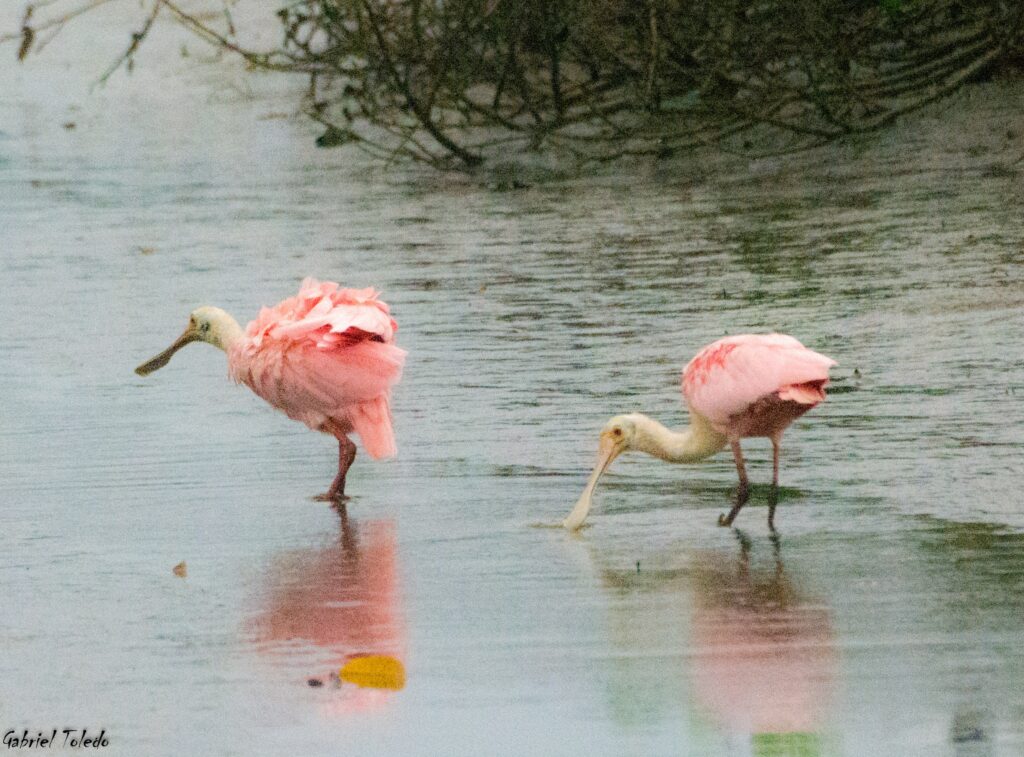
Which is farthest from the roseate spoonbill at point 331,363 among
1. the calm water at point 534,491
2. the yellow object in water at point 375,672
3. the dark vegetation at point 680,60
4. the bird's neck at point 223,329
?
the dark vegetation at point 680,60

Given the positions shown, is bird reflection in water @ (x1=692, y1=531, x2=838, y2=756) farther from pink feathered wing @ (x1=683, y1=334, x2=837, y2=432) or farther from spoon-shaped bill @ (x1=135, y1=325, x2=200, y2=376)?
spoon-shaped bill @ (x1=135, y1=325, x2=200, y2=376)

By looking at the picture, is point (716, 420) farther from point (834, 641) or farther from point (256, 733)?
point (256, 733)

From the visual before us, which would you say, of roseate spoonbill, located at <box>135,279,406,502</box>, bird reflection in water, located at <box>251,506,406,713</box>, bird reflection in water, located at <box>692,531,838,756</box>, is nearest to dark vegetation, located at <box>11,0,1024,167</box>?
roseate spoonbill, located at <box>135,279,406,502</box>

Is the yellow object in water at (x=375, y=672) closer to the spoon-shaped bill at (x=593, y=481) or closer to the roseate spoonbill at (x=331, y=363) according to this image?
the spoon-shaped bill at (x=593, y=481)

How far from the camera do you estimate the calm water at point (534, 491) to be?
5.49 metres

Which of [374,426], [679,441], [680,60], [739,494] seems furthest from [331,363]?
[680,60]

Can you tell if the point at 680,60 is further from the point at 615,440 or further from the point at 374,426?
the point at 615,440

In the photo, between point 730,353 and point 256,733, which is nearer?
point 256,733

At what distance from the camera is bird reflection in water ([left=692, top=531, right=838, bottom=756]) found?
524cm

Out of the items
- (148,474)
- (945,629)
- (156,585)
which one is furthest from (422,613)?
(148,474)

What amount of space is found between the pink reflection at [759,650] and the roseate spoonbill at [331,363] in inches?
66.5

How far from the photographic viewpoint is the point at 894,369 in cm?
946

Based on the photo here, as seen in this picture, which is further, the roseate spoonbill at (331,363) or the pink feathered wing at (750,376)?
the roseate spoonbill at (331,363)

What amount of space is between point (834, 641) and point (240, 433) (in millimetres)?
3694
